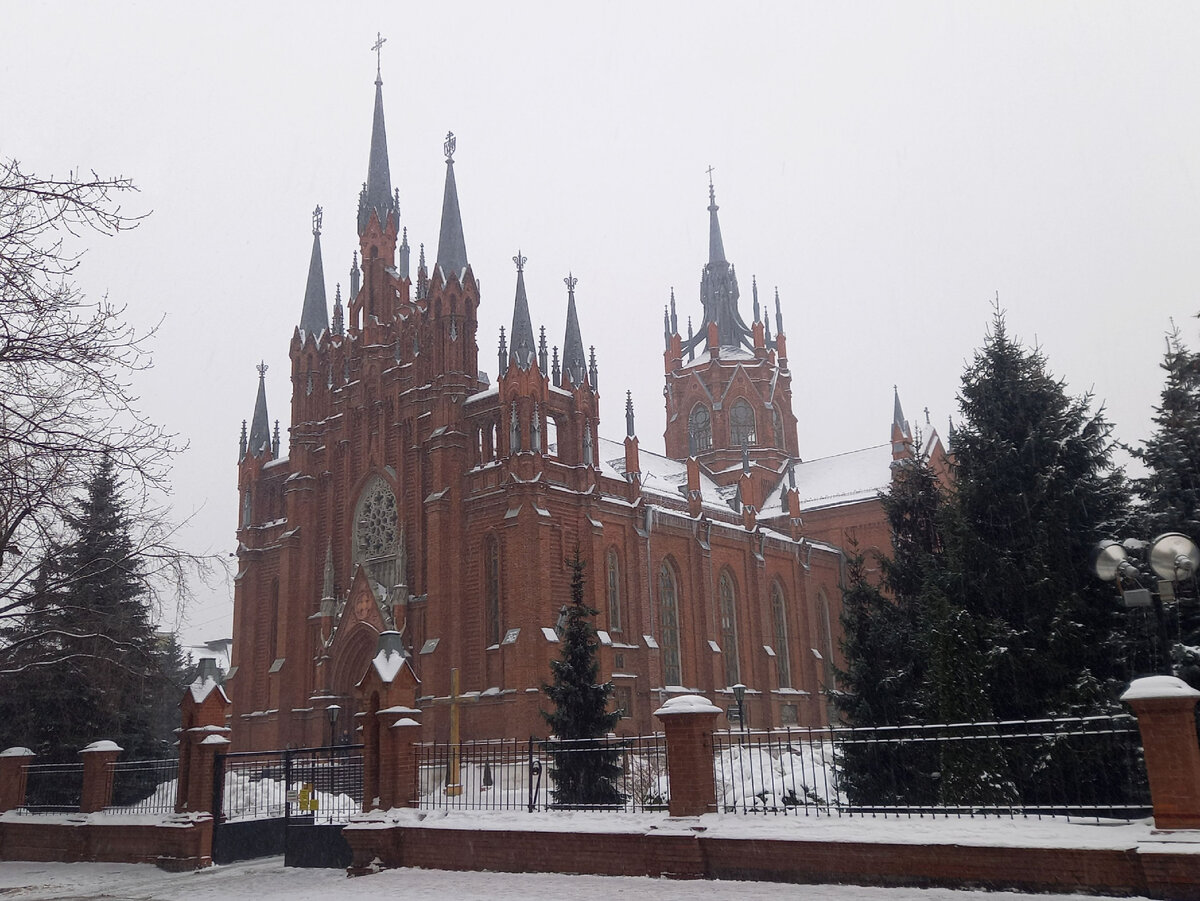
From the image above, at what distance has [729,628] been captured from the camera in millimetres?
44344

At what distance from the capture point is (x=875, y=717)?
76.6 feet

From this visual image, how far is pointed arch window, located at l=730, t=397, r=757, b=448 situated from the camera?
60.3 m

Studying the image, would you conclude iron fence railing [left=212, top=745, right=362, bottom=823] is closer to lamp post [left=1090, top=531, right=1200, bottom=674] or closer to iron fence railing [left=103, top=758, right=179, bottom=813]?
iron fence railing [left=103, top=758, right=179, bottom=813]

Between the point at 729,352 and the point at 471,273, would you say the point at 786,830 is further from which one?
the point at 729,352

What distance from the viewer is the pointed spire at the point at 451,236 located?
37.4 metres

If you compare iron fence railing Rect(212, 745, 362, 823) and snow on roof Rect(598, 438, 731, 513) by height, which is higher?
snow on roof Rect(598, 438, 731, 513)

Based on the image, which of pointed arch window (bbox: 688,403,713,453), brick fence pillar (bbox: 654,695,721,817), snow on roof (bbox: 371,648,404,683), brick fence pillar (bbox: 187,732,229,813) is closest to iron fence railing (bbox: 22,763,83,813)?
brick fence pillar (bbox: 187,732,229,813)

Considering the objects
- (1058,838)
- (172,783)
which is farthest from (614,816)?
(172,783)

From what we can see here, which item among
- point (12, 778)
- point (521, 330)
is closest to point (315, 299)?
point (521, 330)

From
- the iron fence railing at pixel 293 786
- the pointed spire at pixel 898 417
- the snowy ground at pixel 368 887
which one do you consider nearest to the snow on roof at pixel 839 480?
the pointed spire at pixel 898 417

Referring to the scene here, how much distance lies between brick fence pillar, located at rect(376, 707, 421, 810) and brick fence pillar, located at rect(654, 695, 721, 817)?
506 centimetres

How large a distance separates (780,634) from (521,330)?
20845mm

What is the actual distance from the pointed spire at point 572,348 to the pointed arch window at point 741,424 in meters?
22.7

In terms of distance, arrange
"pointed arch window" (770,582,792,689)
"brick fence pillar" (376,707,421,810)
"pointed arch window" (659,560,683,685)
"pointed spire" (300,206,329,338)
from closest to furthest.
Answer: "brick fence pillar" (376,707,421,810)
"pointed arch window" (659,560,683,685)
"pointed spire" (300,206,329,338)
"pointed arch window" (770,582,792,689)
